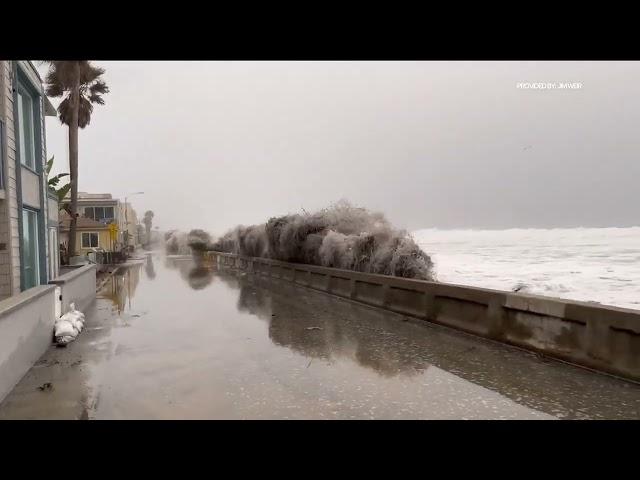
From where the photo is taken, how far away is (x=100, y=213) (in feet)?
197

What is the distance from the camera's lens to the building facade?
28.9 feet

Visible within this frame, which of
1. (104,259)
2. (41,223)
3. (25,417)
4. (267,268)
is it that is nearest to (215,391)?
(25,417)

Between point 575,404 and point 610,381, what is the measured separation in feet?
3.26

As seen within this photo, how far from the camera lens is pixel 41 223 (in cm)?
1188

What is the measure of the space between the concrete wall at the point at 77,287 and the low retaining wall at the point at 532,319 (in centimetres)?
718

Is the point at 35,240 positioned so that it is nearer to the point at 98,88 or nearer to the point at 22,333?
the point at 22,333

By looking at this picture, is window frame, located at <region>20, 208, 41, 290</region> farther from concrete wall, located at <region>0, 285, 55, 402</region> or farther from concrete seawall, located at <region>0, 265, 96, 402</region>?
concrete wall, located at <region>0, 285, 55, 402</region>

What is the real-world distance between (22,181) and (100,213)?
5481 centimetres

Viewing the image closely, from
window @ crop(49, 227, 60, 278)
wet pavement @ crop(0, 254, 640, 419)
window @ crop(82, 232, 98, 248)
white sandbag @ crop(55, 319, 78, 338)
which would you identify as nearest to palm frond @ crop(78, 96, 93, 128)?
window @ crop(49, 227, 60, 278)

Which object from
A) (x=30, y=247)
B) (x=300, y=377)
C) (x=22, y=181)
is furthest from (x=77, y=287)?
(x=300, y=377)

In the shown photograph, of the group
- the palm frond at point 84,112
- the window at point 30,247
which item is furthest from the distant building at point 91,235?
the window at point 30,247

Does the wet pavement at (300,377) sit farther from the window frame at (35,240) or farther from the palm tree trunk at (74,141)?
the palm tree trunk at (74,141)

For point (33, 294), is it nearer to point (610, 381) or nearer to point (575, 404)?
point (575, 404)
